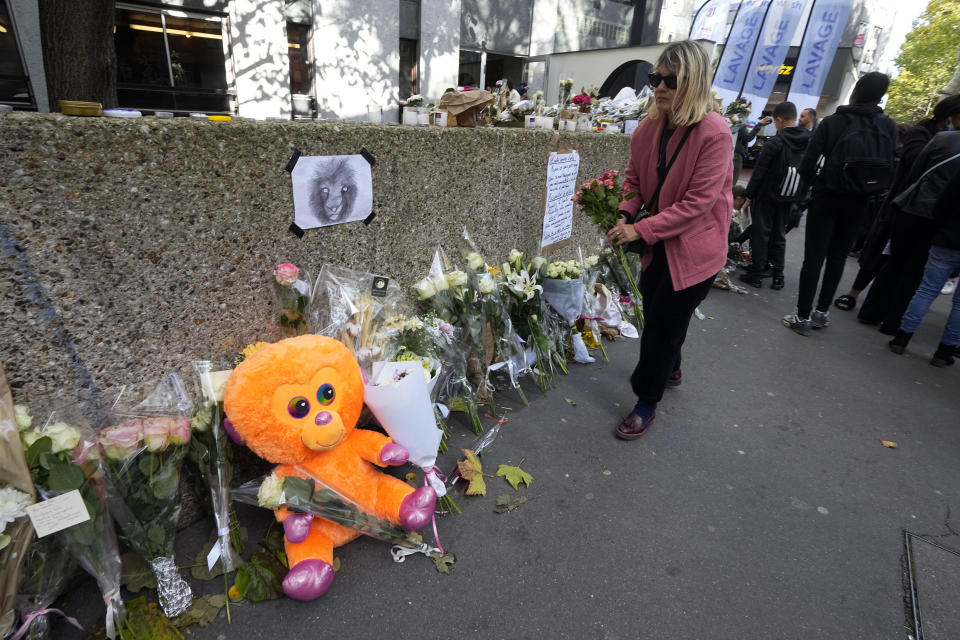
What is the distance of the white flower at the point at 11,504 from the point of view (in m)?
1.30

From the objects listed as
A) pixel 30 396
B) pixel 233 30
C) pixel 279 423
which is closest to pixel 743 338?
pixel 279 423

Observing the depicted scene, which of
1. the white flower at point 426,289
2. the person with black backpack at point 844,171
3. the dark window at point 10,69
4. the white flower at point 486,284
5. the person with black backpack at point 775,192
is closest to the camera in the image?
the white flower at point 426,289

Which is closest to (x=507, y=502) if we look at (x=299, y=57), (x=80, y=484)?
(x=80, y=484)

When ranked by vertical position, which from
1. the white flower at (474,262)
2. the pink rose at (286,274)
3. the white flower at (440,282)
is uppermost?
the pink rose at (286,274)

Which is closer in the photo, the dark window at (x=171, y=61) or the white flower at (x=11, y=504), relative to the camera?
the white flower at (x=11, y=504)

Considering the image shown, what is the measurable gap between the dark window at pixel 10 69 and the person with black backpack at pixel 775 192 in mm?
8330

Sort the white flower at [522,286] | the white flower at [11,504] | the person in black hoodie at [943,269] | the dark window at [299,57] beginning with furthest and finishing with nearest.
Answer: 1. the dark window at [299,57]
2. the person in black hoodie at [943,269]
3. the white flower at [522,286]
4. the white flower at [11,504]

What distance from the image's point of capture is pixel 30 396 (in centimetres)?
156

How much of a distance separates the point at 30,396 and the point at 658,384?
8.65ft

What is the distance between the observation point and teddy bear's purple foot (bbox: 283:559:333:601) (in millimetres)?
1669

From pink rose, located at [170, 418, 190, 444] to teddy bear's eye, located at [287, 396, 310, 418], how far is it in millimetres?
370

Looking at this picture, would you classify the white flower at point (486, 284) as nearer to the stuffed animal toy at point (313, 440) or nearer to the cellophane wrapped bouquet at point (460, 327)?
the cellophane wrapped bouquet at point (460, 327)

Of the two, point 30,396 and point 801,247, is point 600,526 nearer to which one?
point 30,396

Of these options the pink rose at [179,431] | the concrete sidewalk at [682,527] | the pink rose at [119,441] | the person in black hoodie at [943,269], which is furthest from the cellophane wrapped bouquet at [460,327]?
the person in black hoodie at [943,269]
